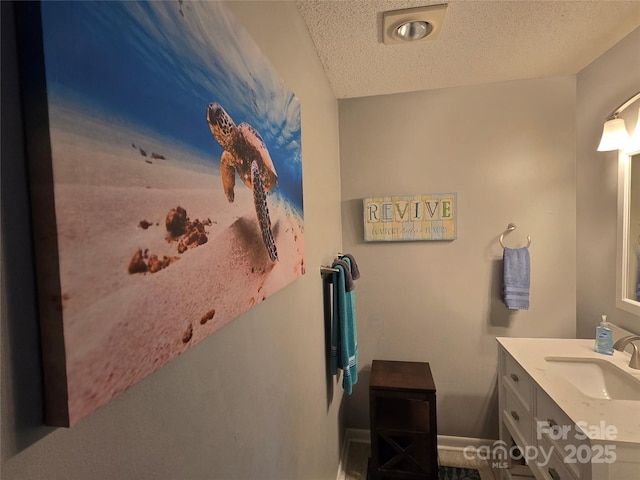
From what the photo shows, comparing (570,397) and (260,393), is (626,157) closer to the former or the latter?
(570,397)

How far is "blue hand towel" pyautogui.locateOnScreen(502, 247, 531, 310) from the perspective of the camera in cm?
195

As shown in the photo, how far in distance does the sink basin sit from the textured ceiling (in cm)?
160

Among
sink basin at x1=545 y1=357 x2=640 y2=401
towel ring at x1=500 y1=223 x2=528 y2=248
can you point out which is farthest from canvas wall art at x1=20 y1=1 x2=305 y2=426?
towel ring at x1=500 y1=223 x2=528 y2=248

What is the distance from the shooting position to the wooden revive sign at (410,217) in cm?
209

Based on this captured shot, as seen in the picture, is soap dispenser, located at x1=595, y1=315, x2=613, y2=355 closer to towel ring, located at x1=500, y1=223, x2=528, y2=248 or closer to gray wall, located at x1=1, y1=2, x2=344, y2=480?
towel ring, located at x1=500, y1=223, x2=528, y2=248

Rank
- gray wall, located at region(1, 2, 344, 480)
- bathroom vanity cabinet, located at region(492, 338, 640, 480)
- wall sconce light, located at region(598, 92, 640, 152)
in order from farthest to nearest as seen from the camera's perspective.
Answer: wall sconce light, located at region(598, 92, 640, 152), bathroom vanity cabinet, located at region(492, 338, 640, 480), gray wall, located at region(1, 2, 344, 480)

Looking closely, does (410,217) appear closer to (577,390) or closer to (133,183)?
(577,390)

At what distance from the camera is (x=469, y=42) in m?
1.56

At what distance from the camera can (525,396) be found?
147cm

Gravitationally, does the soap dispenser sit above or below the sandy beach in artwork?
below

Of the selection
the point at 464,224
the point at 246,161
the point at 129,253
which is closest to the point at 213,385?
the point at 129,253

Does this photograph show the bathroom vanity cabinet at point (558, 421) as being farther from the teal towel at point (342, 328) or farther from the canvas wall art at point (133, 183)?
the canvas wall art at point (133, 183)

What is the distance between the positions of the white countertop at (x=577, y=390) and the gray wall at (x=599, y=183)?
0.80 feet

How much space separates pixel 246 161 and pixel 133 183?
0.33 m
